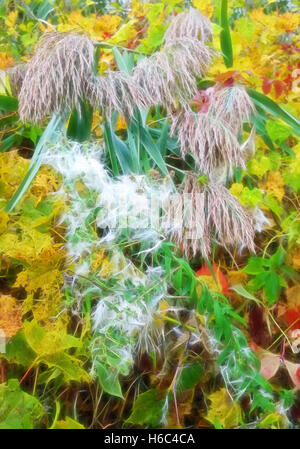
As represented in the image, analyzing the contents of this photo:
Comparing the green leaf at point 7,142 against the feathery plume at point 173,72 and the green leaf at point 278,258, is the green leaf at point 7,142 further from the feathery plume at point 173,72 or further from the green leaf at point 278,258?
the green leaf at point 278,258

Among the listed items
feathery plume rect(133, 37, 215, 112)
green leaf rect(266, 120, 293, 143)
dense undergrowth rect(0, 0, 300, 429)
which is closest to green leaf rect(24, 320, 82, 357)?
dense undergrowth rect(0, 0, 300, 429)

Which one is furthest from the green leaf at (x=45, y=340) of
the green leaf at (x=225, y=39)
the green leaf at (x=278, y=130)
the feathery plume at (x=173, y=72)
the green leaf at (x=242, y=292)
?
the green leaf at (x=225, y=39)

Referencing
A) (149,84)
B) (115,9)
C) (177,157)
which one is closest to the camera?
(149,84)

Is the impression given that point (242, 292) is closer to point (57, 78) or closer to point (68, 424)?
point (68, 424)

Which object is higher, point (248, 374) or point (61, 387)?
point (248, 374)

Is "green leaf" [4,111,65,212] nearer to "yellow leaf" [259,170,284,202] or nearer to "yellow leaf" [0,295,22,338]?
"yellow leaf" [0,295,22,338]

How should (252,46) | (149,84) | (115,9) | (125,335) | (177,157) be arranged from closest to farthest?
(125,335), (149,84), (177,157), (252,46), (115,9)

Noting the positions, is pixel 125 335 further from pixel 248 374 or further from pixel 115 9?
pixel 115 9

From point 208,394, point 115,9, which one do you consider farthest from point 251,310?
point 115,9
